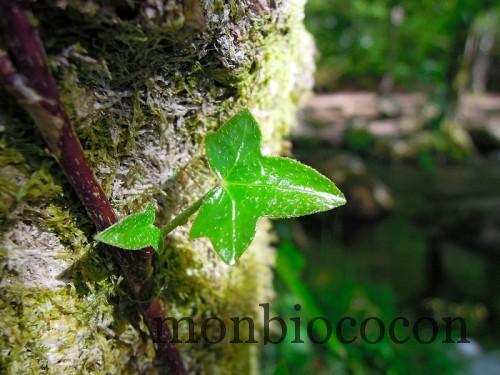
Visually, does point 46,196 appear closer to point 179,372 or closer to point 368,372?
point 179,372

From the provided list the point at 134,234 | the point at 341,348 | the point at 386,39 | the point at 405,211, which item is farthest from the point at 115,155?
the point at 386,39

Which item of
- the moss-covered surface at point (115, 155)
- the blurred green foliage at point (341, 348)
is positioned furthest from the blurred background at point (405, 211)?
the moss-covered surface at point (115, 155)

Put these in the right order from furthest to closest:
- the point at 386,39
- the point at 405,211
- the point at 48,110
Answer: the point at 386,39
the point at 405,211
the point at 48,110

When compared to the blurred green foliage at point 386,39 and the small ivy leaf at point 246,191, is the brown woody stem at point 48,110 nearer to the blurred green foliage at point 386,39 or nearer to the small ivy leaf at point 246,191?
the small ivy leaf at point 246,191

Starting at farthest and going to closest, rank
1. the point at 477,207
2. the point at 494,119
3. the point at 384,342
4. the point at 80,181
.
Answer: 1. the point at 494,119
2. the point at 477,207
3. the point at 384,342
4. the point at 80,181

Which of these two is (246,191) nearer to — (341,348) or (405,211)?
(341,348)

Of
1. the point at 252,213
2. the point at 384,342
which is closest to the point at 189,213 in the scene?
the point at 252,213
